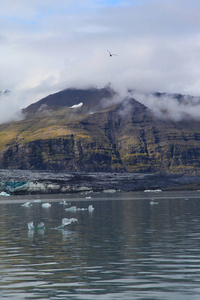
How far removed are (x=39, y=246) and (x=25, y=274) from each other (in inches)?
493

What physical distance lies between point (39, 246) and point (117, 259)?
1012 cm

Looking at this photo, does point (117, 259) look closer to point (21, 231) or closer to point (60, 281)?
point (60, 281)

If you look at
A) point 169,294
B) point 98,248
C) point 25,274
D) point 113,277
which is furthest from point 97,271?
point 98,248

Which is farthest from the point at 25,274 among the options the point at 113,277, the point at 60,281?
the point at 113,277

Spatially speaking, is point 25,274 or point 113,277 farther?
point 25,274

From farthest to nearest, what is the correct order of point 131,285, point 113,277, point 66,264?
1. point 66,264
2. point 113,277
3. point 131,285

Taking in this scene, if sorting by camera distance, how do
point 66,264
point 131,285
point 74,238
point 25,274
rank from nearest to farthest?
point 131,285
point 25,274
point 66,264
point 74,238

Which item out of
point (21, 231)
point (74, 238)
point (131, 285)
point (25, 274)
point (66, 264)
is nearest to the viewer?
point (131, 285)

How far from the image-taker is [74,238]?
43.8 metres

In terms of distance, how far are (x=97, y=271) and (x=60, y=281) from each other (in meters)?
3.21

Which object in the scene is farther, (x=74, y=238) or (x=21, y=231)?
(x=21, y=231)

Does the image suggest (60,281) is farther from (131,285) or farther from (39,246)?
(39,246)

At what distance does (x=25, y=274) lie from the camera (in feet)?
84.8

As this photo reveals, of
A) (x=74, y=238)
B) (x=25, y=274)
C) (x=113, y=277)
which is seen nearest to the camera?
(x=113, y=277)
